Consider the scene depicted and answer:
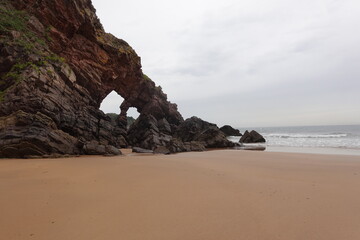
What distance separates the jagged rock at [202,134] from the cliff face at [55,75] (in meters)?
6.80

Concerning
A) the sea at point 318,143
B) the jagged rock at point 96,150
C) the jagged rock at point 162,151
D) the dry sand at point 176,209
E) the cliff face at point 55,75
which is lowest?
the sea at point 318,143

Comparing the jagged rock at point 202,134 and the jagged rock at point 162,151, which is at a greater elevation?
the jagged rock at point 202,134

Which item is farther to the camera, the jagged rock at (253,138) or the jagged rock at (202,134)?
the jagged rock at (253,138)

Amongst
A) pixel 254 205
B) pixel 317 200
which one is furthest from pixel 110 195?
pixel 317 200

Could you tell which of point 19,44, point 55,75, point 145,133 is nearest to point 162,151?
point 55,75

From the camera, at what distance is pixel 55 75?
51.9 ft

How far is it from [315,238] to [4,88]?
17927mm

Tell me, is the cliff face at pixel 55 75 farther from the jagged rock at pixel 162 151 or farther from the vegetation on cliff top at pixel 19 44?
the jagged rock at pixel 162 151

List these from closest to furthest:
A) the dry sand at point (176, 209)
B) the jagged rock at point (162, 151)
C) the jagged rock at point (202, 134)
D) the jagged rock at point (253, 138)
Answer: the dry sand at point (176, 209)
the jagged rock at point (162, 151)
the jagged rock at point (202, 134)
the jagged rock at point (253, 138)

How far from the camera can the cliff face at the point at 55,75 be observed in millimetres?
12281

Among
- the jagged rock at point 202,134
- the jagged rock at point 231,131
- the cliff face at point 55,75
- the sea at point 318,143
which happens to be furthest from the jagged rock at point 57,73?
the jagged rock at point 231,131

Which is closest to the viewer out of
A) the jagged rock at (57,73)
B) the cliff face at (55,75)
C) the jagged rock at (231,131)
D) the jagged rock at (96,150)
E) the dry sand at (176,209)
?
the dry sand at (176,209)

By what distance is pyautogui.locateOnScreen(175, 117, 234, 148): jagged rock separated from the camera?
29406mm

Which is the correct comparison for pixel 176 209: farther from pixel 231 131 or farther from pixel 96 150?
pixel 231 131
